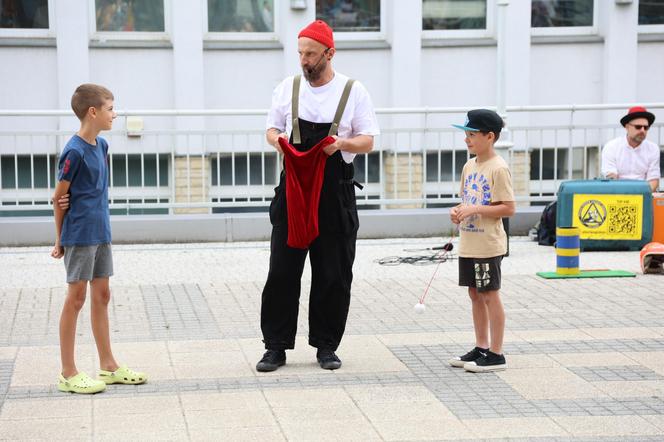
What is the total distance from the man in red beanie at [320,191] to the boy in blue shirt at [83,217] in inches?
39.6

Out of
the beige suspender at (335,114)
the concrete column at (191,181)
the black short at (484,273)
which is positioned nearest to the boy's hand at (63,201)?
the beige suspender at (335,114)

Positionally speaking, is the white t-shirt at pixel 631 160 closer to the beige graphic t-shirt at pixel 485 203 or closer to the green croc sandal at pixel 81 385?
the beige graphic t-shirt at pixel 485 203

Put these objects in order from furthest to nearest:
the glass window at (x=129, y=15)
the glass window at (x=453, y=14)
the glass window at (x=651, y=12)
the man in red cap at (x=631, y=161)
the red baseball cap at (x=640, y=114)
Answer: the glass window at (x=651, y=12), the glass window at (x=453, y=14), the glass window at (x=129, y=15), the man in red cap at (x=631, y=161), the red baseball cap at (x=640, y=114)

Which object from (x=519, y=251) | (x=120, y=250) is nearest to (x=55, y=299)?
(x=120, y=250)

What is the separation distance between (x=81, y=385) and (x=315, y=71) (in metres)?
2.15

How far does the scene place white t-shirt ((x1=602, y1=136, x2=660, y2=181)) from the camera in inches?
469

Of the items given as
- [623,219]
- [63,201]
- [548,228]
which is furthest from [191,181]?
[63,201]

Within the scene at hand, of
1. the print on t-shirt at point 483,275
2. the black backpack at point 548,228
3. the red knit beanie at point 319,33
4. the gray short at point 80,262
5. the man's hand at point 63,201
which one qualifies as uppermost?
the red knit beanie at point 319,33

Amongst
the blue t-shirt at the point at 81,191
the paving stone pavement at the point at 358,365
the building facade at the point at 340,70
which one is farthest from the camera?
the building facade at the point at 340,70

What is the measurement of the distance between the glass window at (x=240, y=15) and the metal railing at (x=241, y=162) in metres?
2.38

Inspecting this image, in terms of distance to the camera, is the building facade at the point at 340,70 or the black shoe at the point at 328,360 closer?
the black shoe at the point at 328,360

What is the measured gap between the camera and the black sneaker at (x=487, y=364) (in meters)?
6.57

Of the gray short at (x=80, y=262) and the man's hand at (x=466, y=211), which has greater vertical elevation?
the man's hand at (x=466, y=211)

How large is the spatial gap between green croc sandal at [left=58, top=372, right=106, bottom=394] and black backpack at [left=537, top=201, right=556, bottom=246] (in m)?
7.13
